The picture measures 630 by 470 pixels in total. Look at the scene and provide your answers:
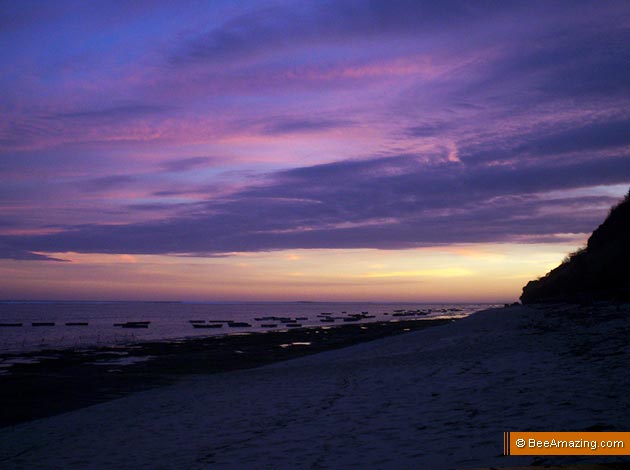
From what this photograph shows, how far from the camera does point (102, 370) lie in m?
28.5

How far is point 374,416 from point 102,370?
23.6 metres

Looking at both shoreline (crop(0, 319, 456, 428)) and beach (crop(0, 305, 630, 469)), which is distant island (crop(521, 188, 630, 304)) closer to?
beach (crop(0, 305, 630, 469))

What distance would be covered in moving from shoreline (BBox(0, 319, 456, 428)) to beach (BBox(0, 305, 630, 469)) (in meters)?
4.45

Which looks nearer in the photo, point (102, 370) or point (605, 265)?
point (102, 370)

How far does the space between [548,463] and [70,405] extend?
17.9 meters

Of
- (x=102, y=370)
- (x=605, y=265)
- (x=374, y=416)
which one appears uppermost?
(x=605, y=265)

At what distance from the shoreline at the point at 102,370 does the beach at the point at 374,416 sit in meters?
4.45

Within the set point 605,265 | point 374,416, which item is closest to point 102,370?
point 374,416

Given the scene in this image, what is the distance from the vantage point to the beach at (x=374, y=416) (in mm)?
7277

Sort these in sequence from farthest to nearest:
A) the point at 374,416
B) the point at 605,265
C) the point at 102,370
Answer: the point at 605,265
the point at 102,370
the point at 374,416

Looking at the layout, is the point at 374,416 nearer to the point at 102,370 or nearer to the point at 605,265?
the point at 102,370

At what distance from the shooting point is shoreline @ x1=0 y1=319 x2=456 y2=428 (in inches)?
765

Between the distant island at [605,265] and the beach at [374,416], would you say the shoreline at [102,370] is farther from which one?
the distant island at [605,265]

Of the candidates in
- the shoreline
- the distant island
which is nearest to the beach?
the shoreline
